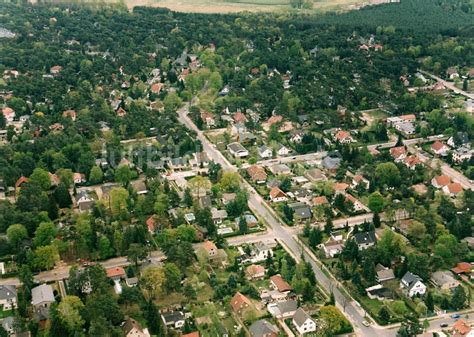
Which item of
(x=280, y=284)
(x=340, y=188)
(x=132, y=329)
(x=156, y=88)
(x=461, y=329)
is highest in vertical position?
(x=156, y=88)

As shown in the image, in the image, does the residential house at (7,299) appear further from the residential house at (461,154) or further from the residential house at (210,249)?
the residential house at (461,154)

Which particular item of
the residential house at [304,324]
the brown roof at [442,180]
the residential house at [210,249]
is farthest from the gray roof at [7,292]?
the brown roof at [442,180]

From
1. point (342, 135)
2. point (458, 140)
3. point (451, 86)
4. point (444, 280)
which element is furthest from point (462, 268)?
point (451, 86)

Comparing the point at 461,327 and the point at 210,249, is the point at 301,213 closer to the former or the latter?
the point at 210,249

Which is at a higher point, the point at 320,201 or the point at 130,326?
the point at 320,201

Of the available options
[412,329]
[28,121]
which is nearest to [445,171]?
[412,329]

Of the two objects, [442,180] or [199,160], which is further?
[199,160]

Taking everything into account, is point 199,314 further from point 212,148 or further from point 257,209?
point 212,148

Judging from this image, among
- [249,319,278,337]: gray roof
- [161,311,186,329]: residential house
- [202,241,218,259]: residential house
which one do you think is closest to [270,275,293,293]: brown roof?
[249,319,278,337]: gray roof
